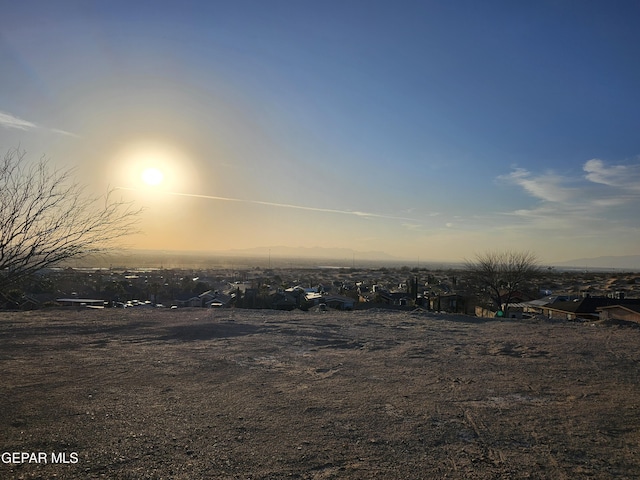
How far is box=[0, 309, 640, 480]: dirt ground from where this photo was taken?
516 cm

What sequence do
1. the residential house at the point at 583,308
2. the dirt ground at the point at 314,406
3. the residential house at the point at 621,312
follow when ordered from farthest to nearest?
the residential house at the point at 583,308 → the residential house at the point at 621,312 → the dirt ground at the point at 314,406

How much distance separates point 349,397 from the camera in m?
7.66

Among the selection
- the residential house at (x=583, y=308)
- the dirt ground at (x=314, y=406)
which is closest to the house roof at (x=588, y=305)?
the residential house at (x=583, y=308)

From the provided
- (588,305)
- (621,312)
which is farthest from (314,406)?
(588,305)

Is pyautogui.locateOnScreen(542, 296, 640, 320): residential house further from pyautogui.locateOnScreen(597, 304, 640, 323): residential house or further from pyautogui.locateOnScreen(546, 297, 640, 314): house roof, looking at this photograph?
pyautogui.locateOnScreen(597, 304, 640, 323): residential house

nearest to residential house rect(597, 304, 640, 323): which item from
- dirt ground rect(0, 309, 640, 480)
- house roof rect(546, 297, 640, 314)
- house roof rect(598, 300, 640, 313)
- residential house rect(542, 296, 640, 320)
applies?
house roof rect(598, 300, 640, 313)

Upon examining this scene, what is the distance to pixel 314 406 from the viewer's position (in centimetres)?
716

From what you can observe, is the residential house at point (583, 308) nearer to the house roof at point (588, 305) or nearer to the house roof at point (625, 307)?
the house roof at point (588, 305)

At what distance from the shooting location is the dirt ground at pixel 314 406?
5160 mm

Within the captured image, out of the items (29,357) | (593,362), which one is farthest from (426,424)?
(29,357)

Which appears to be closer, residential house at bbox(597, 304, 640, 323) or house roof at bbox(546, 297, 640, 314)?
residential house at bbox(597, 304, 640, 323)

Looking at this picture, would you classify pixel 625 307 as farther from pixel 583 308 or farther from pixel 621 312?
pixel 583 308

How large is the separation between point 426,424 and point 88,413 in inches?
199

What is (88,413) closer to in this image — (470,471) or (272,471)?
(272,471)
